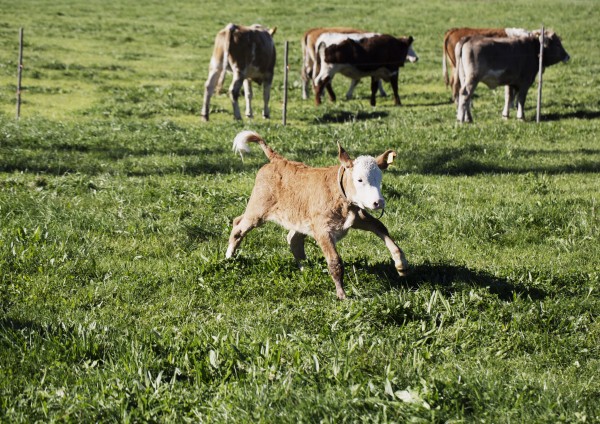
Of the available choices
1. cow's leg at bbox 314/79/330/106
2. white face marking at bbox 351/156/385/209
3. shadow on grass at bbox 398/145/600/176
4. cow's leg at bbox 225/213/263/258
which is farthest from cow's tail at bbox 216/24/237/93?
white face marking at bbox 351/156/385/209

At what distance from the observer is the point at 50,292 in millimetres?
7051

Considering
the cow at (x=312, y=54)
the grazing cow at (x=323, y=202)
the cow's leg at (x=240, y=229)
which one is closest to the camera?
the grazing cow at (x=323, y=202)

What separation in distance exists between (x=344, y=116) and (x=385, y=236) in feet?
39.2

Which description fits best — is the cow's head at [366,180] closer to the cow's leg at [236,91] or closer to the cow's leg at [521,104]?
the cow's leg at [521,104]

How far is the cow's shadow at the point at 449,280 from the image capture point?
22.9 feet

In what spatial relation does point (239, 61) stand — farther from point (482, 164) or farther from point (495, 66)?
point (482, 164)

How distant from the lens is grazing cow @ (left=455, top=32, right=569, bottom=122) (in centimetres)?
1733

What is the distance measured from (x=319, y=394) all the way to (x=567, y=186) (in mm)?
Result: 7187

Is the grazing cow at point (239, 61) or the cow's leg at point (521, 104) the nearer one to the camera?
the cow's leg at point (521, 104)

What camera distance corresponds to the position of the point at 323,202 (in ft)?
23.1

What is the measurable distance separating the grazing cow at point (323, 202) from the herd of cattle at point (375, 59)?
1024 cm

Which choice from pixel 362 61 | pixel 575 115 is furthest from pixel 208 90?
pixel 575 115

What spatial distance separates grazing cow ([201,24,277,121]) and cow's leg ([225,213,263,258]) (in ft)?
35.6

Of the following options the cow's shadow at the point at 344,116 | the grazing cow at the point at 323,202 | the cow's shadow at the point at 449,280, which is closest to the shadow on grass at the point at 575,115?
the cow's shadow at the point at 344,116
